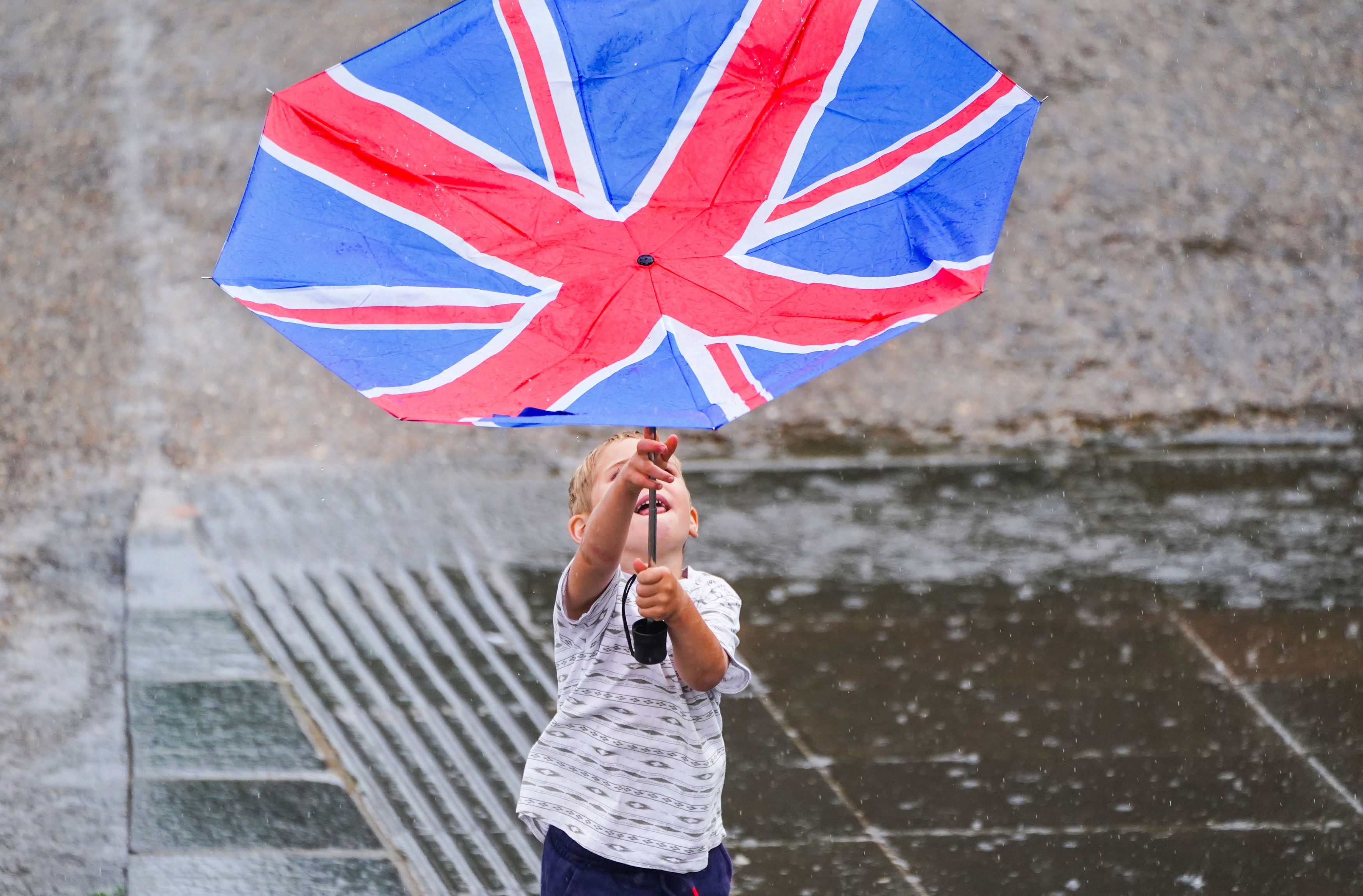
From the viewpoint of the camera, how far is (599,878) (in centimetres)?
225

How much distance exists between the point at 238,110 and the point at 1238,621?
440cm

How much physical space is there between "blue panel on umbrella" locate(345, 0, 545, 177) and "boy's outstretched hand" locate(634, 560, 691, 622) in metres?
0.62

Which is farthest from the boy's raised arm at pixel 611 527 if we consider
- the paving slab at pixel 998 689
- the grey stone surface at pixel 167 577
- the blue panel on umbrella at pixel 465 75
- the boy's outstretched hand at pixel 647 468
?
the grey stone surface at pixel 167 577

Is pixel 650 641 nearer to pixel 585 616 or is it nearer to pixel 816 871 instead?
pixel 585 616

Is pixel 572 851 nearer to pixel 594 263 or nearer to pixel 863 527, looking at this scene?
pixel 594 263

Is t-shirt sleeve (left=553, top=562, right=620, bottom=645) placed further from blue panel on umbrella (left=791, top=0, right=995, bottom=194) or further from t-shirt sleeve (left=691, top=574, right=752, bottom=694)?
blue panel on umbrella (left=791, top=0, right=995, bottom=194)

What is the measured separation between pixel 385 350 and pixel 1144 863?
248 centimetres

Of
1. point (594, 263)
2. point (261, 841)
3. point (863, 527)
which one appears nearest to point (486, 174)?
point (594, 263)

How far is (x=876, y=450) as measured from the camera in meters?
A: 5.11

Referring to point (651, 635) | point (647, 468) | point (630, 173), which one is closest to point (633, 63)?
point (630, 173)

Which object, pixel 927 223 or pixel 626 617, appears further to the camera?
pixel 626 617

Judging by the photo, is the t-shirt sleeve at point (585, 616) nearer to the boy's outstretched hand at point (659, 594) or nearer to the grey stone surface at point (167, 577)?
the boy's outstretched hand at point (659, 594)

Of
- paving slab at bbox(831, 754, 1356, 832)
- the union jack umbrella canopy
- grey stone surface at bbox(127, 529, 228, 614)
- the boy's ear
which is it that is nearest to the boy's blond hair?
the boy's ear

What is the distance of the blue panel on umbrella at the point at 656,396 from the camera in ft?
5.84
